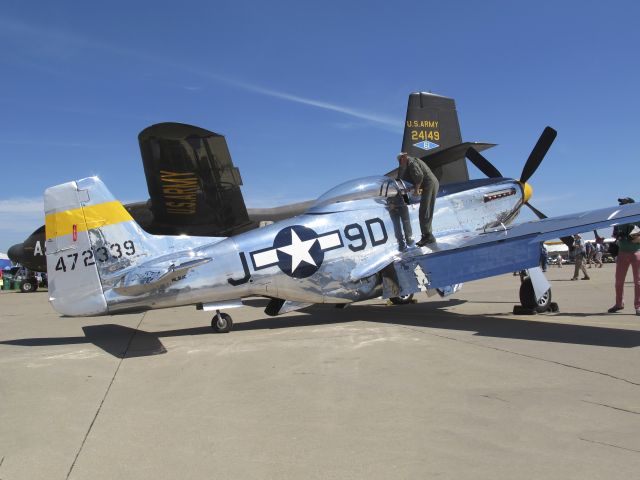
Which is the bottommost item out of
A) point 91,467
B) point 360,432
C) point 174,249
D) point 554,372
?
point 554,372

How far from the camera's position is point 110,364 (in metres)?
5.92

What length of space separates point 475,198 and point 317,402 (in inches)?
278

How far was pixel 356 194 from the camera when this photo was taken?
352 inches

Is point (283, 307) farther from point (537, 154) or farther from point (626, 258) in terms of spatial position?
point (537, 154)

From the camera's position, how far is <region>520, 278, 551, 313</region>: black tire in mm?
8883

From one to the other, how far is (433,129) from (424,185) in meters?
7.65

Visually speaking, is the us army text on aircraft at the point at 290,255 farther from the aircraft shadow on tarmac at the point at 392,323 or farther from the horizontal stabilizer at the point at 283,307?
the aircraft shadow on tarmac at the point at 392,323

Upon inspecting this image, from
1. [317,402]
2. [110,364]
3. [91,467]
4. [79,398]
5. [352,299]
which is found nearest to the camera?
[91,467]

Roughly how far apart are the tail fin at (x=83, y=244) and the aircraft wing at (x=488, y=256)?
13.4 ft

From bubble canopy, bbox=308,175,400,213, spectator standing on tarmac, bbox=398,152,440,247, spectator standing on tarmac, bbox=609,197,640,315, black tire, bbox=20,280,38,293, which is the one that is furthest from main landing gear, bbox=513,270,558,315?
black tire, bbox=20,280,38,293

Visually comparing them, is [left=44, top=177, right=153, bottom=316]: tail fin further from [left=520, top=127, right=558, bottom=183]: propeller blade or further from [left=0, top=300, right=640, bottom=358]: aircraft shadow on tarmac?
[left=520, top=127, right=558, bottom=183]: propeller blade

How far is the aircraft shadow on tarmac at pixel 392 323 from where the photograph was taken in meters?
6.54

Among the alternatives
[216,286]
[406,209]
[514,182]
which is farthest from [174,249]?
[514,182]

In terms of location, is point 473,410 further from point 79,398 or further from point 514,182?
point 514,182
